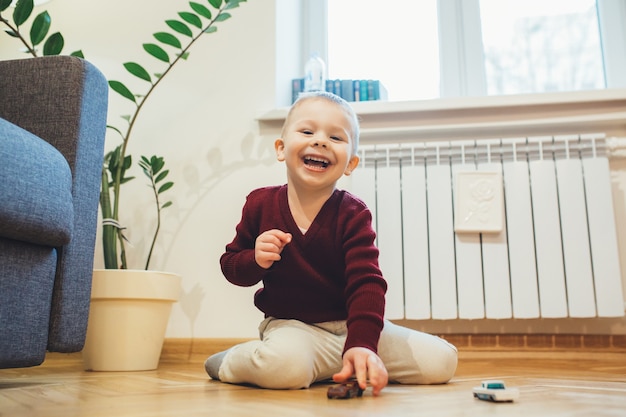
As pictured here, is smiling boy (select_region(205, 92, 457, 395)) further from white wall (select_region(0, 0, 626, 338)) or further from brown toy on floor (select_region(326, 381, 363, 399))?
white wall (select_region(0, 0, 626, 338))

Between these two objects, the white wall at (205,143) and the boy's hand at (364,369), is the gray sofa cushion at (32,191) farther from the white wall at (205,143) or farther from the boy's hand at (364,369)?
the white wall at (205,143)

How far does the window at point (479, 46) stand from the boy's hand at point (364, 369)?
1.39m

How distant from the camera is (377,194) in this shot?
68.8 inches

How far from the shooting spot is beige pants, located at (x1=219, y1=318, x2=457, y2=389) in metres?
0.97

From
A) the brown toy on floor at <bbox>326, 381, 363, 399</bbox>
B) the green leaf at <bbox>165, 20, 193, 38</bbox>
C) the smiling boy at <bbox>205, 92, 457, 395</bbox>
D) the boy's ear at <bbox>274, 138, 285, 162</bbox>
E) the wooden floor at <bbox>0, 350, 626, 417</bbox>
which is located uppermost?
the green leaf at <bbox>165, 20, 193, 38</bbox>

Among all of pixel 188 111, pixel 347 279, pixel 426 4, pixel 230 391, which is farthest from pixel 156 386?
pixel 426 4

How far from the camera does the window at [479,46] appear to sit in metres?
2.01

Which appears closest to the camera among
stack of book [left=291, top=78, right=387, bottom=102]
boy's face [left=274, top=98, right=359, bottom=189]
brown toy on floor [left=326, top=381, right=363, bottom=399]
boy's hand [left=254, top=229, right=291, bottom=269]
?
brown toy on floor [left=326, top=381, right=363, bottom=399]

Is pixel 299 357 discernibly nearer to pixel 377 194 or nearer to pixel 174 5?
pixel 377 194

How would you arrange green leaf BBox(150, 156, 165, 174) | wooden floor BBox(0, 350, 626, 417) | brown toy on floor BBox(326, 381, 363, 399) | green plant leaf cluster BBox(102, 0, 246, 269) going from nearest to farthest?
1. wooden floor BBox(0, 350, 626, 417)
2. brown toy on floor BBox(326, 381, 363, 399)
3. green plant leaf cluster BBox(102, 0, 246, 269)
4. green leaf BBox(150, 156, 165, 174)

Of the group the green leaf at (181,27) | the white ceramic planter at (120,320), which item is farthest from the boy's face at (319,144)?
the green leaf at (181,27)

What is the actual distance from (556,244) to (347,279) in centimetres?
85

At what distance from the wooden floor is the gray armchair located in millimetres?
109

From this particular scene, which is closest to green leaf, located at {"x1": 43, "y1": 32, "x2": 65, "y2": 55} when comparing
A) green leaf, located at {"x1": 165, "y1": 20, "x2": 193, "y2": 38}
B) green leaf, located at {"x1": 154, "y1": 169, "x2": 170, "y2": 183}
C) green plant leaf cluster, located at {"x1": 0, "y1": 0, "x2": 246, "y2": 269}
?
green plant leaf cluster, located at {"x1": 0, "y1": 0, "x2": 246, "y2": 269}
